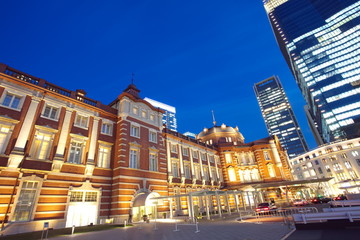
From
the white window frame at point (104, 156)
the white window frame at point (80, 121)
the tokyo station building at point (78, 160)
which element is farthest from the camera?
the white window frame at point (104, 156)

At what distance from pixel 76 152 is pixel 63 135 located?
226 centimetres

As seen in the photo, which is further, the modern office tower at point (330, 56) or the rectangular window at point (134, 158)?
the modern office tower at point (330, 56)

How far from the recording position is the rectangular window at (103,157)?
21584 mm

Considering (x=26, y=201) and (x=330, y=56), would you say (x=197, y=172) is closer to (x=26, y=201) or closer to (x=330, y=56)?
(x=26, y=201)

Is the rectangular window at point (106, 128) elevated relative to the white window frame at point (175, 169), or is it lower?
elevated

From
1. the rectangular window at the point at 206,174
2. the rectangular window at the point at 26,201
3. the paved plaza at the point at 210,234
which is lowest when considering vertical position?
the paved plaza at the point at 210,234

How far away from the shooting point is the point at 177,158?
32688 mm

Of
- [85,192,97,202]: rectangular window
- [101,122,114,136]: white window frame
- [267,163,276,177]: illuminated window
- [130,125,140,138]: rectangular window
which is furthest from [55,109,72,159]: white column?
[267,163,276,177]: illuminated window

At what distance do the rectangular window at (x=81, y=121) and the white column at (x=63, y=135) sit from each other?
1.09 meters

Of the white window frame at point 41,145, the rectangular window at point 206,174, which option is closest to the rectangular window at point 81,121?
the white window frame at point 41,145

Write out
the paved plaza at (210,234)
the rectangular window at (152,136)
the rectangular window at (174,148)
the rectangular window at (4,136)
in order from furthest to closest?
the rectangular window at (174,148) → the rectangular window at (152,136) → the rectangular window at (4,136) → the paved plaza at (210,234)

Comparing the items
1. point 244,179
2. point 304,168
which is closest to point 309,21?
point 304,168

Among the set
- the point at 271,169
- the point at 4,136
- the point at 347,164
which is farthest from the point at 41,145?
the point at 347,164

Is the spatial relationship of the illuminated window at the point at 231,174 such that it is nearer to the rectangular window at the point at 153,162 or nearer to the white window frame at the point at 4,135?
the rectangular window at the point at 153,162
